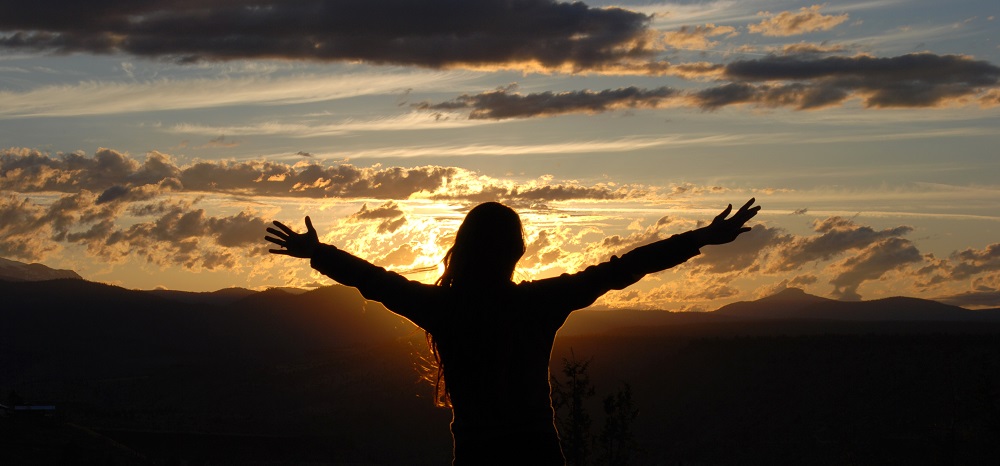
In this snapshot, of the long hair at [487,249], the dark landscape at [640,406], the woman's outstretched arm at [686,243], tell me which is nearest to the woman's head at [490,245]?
the long hair at [487,249]

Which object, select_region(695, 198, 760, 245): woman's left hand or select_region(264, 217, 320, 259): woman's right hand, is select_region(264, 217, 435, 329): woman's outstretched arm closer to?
select_region(264, 217, 320, 259): woman's right hand

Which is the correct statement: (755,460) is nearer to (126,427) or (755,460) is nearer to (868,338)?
(868,338)

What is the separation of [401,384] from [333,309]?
9169 centimetres

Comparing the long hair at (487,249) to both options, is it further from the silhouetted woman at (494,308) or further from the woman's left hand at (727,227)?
the woman's left hand at (727,227)

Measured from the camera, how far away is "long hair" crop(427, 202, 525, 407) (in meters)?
4.84

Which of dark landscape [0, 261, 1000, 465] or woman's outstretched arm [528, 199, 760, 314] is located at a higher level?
woman's outstretched arm [528, 199, 760, 314]

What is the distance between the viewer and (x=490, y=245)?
4840 mm

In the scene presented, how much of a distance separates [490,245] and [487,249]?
21 mm

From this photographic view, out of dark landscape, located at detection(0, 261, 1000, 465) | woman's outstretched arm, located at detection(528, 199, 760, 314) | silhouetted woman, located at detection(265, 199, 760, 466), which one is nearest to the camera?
silhouetted woman, located at detection(265, 199, 760, 466)

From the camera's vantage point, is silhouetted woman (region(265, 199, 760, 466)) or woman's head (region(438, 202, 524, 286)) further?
woman's head (region(438, 202, 524, 286))

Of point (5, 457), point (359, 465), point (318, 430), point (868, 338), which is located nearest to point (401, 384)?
point (318, 430)

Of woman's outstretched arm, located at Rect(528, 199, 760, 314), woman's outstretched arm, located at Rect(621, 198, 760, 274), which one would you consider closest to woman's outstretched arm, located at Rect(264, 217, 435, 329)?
woman's outstretched arm, located at Rect(528, 199, 760, 314)

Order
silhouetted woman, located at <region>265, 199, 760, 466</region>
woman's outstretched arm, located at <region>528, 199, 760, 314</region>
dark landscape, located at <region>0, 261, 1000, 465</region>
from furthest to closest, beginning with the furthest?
1. dark landscape, located at <region>0, 261, 1000, 465</region>
2. woman's outstretched arm, located at <region>528, 199, 760, 314</region>
3. silhouetted woman, located at <region>265, 199, 760, 466</region>

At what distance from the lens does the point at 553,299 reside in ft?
15.5
